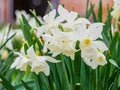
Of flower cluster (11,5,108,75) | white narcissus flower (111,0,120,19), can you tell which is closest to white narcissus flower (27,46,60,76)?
flower cluster (11,5,108,75)

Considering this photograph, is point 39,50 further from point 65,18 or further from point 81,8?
point 81,8

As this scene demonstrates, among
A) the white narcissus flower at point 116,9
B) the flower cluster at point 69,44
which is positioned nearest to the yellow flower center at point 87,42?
the flower cluster at point 69,44

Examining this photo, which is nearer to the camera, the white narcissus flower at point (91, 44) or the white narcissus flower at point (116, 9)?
the white narcissus flower at point (91, 44)

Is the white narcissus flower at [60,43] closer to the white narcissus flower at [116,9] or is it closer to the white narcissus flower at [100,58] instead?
the white narcissus flower at [100,58]

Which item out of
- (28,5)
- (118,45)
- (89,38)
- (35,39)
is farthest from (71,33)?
(28,5)

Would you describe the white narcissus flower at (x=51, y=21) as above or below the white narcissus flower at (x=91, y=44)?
above

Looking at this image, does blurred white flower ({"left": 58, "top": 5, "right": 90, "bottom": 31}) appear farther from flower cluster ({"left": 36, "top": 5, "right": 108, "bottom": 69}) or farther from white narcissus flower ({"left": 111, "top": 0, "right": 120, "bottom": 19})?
white narcissus flower ({"left": 111, "top": 0, "right": 120, "bottom": 19})

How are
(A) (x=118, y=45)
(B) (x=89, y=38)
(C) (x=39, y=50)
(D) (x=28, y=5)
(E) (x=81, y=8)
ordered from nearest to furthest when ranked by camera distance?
(B) (x=89, y=38), (C) (x=39, y=50), (A) (x=118, y=45), (E) (x=81, y=8), (D) (x=28, y=5)
